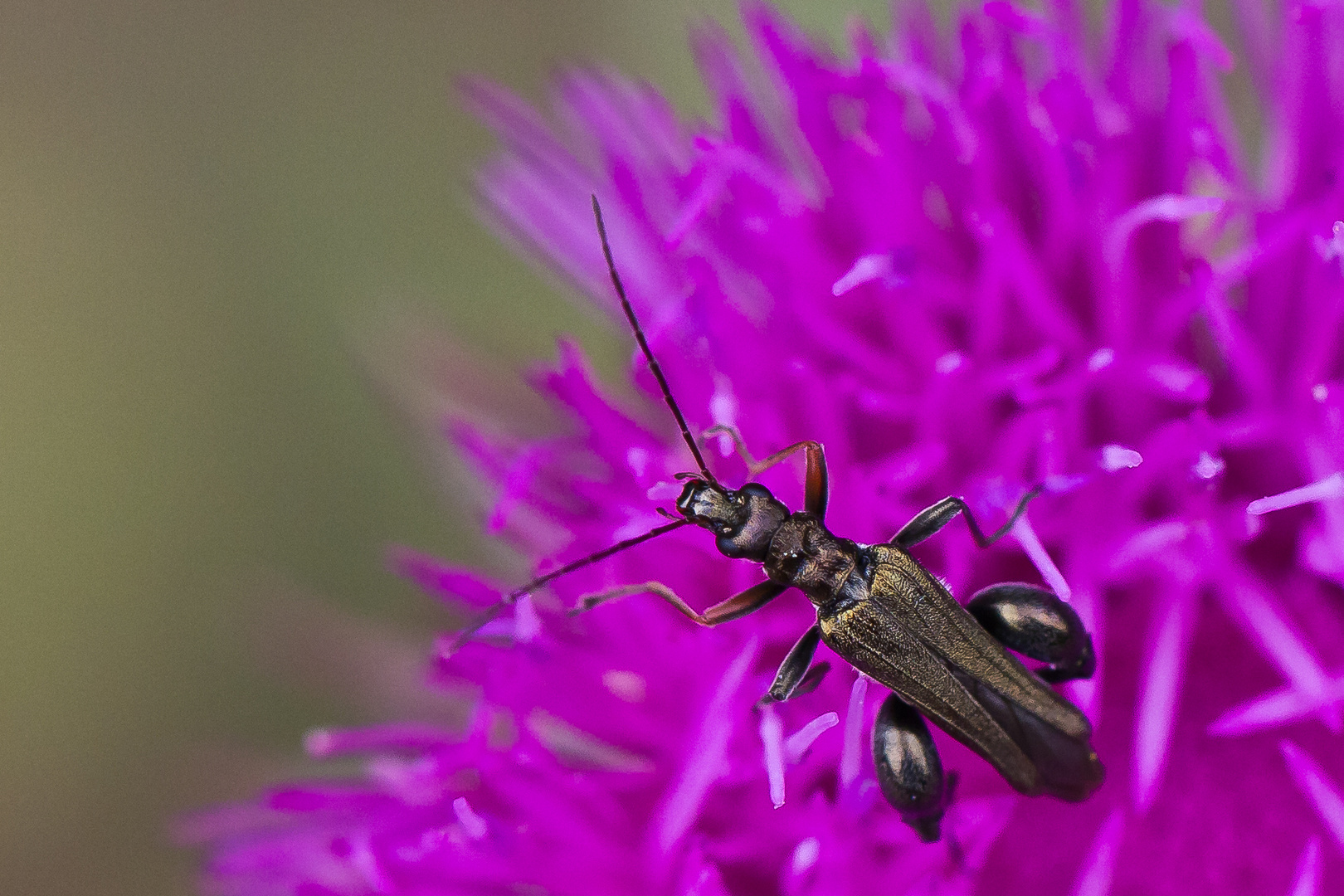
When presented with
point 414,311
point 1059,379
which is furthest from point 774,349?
point 414,311

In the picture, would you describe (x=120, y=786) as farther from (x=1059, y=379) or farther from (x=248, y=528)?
(x=1059, y=379)

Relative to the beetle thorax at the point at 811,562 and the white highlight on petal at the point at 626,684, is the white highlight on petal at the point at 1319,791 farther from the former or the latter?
the white highlight on petal at the point at 626,684

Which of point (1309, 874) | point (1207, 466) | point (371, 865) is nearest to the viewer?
point (1309, 874)

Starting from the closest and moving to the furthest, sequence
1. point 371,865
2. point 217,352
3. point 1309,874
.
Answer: point 1309,874, point 371,865, point 217,352

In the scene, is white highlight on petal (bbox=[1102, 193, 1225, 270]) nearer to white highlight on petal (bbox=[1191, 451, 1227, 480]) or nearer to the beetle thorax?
white highlight on petal (bbox=[1191, 451, 1227, 480])

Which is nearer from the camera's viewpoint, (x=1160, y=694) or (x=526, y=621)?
(x=1160, y=694)

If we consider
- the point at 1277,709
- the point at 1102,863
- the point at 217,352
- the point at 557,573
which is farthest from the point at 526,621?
the point at 217,352

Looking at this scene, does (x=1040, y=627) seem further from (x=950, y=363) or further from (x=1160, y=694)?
(x=950, y=363)
